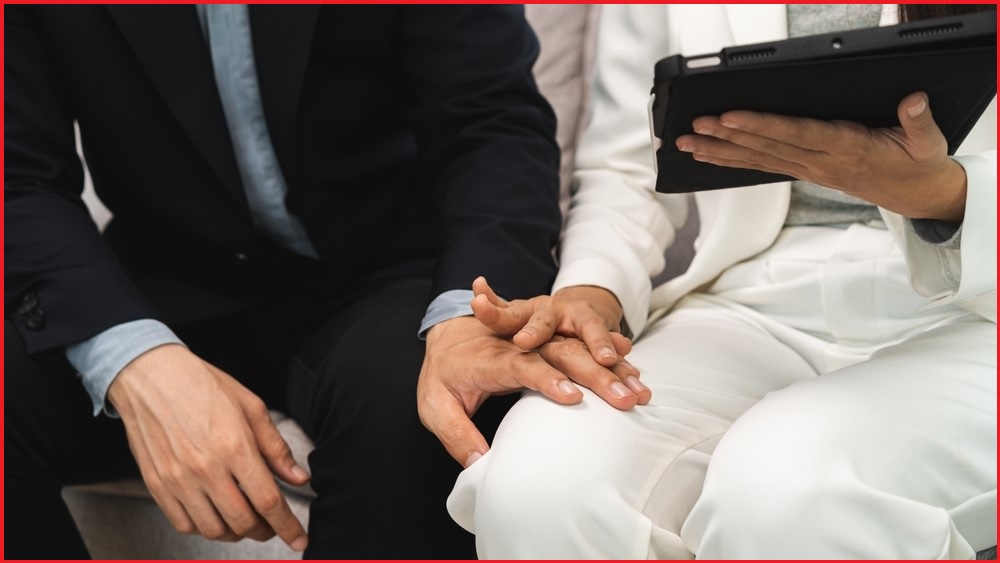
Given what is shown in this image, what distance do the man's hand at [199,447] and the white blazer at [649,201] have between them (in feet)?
1.09

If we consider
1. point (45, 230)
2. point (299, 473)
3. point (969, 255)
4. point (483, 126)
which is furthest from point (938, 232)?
point (45, 230)

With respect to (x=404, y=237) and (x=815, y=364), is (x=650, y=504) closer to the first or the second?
(x=815, y=364)

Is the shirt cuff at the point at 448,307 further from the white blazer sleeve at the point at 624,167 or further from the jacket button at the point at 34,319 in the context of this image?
the jacket button at the point at 34,319

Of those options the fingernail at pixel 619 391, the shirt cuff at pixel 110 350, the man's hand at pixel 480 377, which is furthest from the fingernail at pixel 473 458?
the shirt cuff at pixel 110 350

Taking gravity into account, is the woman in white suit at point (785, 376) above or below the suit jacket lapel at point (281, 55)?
below

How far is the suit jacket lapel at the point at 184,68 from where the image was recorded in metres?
1.01

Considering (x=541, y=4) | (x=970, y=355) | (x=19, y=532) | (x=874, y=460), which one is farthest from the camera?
(x=541, y=4)

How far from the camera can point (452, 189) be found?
1.07 m

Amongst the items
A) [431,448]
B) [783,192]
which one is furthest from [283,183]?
[783,192]

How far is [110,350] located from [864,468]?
2.18 ft

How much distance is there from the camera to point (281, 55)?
1029 millimetres

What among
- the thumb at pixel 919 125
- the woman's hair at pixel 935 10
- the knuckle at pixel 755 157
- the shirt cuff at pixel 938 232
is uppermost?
the woman's hair at pixel 935 10

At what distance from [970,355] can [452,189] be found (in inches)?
20.6

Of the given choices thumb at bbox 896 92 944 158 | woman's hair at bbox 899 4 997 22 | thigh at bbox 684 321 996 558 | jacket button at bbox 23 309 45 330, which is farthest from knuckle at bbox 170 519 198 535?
woman's hair at bbox 899 4 997 22
